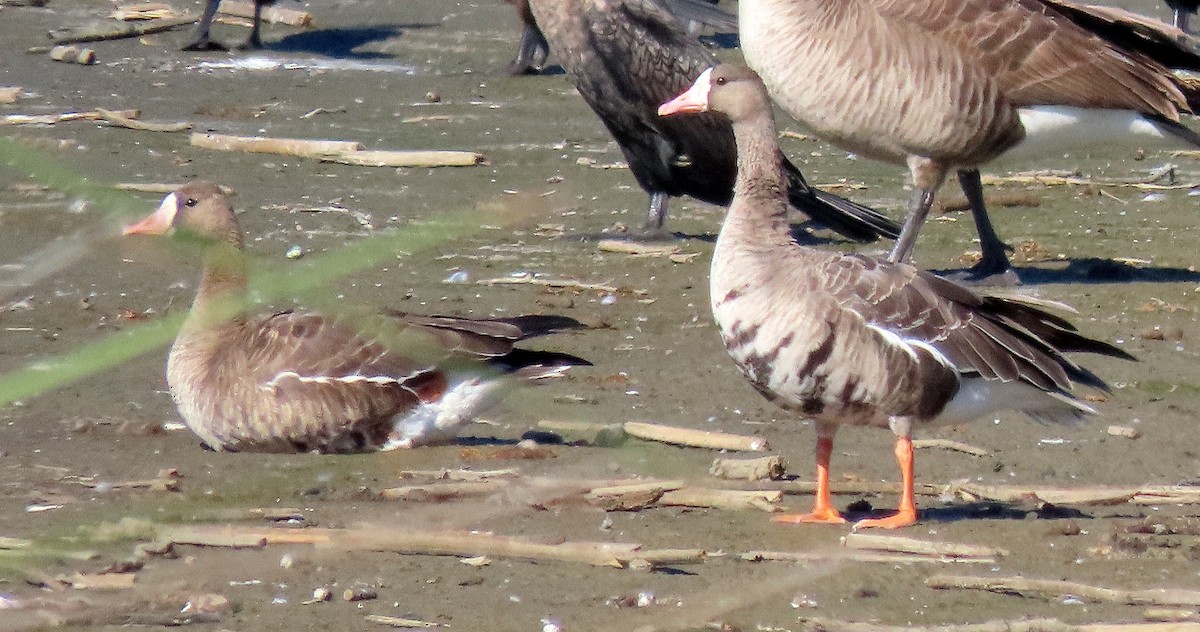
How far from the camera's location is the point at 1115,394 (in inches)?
261

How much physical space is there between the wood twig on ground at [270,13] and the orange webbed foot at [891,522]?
508 inches

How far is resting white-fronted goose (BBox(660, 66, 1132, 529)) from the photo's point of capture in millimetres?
4805

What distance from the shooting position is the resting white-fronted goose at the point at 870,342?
189 inches

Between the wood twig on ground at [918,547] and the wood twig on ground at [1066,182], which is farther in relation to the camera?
the wood twig on ground at [1066,182]

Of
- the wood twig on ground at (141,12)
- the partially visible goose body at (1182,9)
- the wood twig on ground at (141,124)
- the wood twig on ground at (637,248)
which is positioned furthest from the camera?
the wood twig on ground at (141,12)

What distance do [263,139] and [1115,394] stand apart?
631cm

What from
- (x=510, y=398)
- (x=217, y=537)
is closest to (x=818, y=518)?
(x=217, y=537)

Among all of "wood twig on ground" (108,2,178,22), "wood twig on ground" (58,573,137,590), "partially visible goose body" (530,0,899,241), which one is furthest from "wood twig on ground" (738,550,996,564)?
"wood twig on ground" (108,2,178,22)

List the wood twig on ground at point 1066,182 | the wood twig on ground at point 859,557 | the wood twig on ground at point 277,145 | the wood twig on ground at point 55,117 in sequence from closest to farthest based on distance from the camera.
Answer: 1. the wood twig on ground at point 859,557
2. the wood twig on ground at point 1066,182
3. the wood twig on ground at point 277,145
4. the wood twig on ground at point 55,117

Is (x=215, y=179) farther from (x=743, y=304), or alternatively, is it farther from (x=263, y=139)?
(x=743, y=304)

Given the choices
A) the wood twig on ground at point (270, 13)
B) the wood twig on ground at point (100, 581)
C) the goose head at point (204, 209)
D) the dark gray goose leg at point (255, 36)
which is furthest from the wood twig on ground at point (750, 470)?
the wood twig on ground at point (270, 13)

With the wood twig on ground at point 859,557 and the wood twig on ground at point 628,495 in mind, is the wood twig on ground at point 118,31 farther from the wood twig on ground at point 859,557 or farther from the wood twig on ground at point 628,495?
the wood twig on ground at point 859,557

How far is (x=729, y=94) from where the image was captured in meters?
5.52

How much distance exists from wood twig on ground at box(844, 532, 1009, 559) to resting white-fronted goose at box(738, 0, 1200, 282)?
11.2ft
